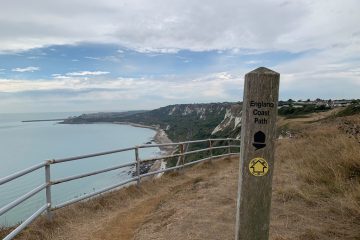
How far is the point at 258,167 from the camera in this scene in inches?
126

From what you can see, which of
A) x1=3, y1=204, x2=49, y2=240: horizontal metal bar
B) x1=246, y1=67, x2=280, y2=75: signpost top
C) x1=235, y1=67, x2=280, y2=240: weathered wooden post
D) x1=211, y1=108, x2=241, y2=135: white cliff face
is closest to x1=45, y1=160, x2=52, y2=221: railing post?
x1=3, y1=204, x2=49, y2=240: horizontal metal bar

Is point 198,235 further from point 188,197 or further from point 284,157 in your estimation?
point 284,157

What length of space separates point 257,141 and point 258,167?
22cm

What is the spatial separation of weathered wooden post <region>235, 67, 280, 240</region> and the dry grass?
176 centimetres

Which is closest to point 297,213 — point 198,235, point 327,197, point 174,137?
point 327,197

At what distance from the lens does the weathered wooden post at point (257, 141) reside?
3164 millimetres

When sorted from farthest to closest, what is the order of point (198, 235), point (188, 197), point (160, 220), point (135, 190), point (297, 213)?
point (135, 190), point (188, 197), point (160, 220), point (297, 213), point (198, 235)

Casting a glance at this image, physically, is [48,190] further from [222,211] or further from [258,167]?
[258,167]

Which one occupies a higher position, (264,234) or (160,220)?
(264,234)

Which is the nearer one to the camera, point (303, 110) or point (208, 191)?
point (208, 191)

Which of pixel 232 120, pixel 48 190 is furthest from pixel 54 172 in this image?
pixel 232 120

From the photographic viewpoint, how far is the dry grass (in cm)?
533

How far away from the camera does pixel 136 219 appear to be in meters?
6.86

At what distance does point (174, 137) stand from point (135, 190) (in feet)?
416
